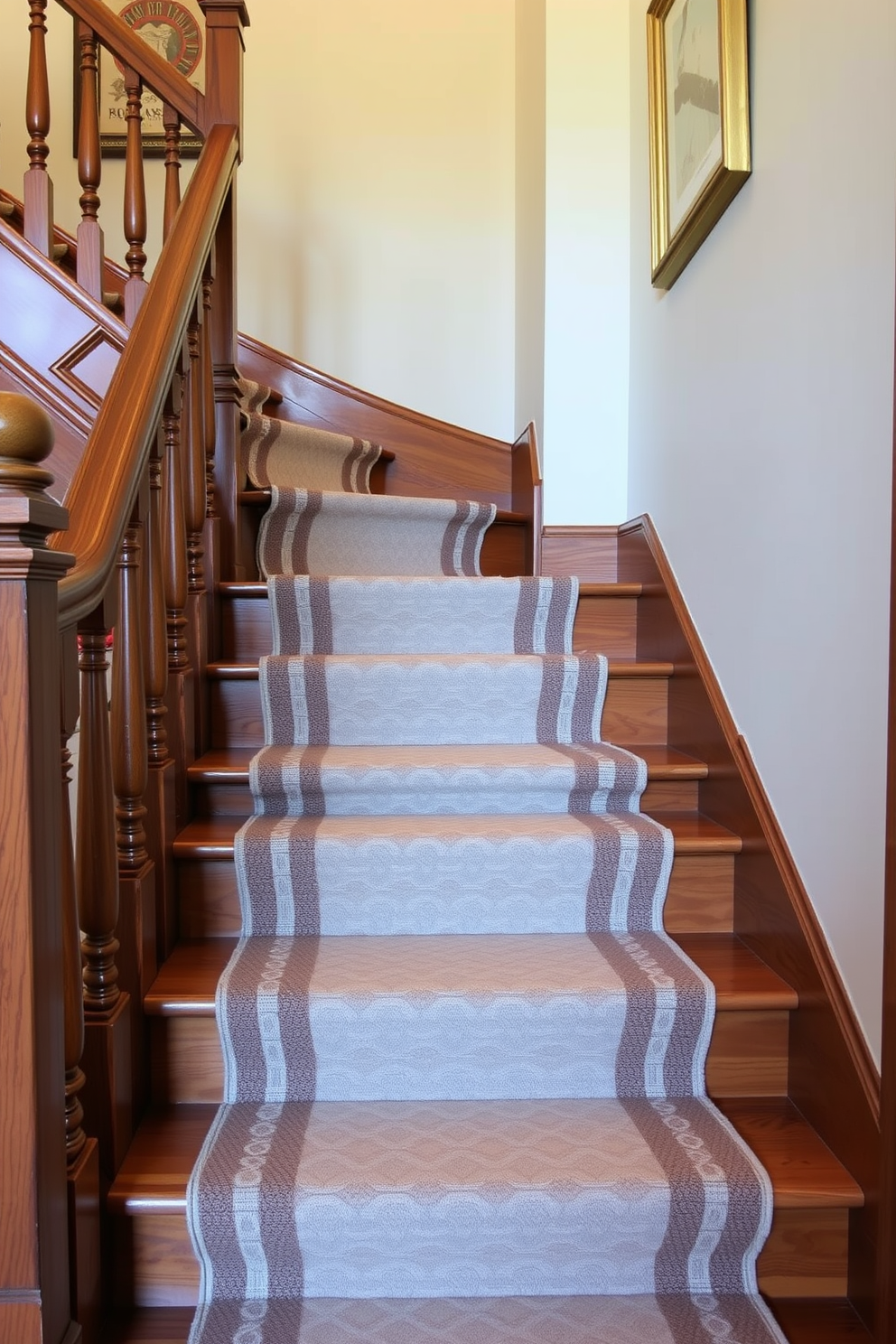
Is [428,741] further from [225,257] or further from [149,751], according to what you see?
[225,257]

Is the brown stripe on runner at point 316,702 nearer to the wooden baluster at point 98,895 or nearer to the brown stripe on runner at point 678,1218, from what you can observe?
the wooden baluster at point 98,895

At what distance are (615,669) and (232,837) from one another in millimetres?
842

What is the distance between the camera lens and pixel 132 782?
54.6 inches

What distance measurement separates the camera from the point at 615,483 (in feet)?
8.66

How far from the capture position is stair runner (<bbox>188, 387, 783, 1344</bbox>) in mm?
1201

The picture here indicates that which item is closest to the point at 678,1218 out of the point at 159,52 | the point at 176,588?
the point at 176,588

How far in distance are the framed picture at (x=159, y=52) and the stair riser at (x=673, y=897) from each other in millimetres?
2750

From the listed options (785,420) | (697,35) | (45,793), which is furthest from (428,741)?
(697,35)

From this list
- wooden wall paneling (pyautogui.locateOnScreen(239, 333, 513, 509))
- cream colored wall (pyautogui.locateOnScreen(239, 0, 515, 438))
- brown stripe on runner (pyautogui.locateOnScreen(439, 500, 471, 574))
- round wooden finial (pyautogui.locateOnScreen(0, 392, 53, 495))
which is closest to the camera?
round wooden finial (pyautogui.locateOnScreen(0, 392, 53, 495))

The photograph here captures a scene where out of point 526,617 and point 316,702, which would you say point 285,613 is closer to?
point 316,702

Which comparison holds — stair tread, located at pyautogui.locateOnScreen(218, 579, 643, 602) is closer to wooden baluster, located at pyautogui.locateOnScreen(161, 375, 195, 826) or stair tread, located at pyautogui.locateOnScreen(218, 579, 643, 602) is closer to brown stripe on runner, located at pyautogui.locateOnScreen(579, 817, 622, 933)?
wooden baluster, located at pyautogui.locateOnScreen(161, 375, 195, 826)

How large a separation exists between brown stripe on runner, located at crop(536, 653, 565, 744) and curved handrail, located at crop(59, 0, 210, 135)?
4.58 feet

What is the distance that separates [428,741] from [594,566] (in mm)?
857

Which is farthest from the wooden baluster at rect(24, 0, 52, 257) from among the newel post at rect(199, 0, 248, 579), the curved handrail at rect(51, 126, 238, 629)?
the curved handrail at rect(51, 126, 238, 629)
